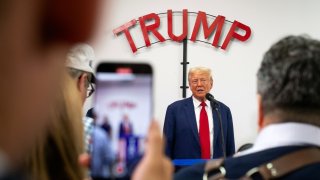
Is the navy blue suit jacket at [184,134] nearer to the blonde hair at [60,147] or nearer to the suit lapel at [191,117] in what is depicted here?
the suit lapel at [191,117]

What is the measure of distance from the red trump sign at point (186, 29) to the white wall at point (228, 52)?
0.05 m

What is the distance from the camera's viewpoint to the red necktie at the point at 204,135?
350 centimetres

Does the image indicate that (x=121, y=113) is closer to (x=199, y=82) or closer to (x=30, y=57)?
(x=30, y=57)

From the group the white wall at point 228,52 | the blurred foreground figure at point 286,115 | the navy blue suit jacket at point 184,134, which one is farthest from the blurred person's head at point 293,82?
the white wall at point 228,52

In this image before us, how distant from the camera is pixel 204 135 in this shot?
3541 mm

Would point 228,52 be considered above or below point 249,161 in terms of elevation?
above

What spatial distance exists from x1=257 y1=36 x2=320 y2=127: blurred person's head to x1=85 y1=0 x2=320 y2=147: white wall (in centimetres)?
344

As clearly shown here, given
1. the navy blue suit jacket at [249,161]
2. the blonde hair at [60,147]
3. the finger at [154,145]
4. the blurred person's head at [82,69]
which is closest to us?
the finger at [154,145]

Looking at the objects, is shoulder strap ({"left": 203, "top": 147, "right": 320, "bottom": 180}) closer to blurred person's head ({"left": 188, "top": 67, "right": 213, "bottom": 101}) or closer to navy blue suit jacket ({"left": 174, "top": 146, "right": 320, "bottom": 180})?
navy blue suit jacket ({"left": 174, "top": 146, "right": 320, "bottom": 180})

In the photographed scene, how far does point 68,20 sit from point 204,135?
3.24 metres

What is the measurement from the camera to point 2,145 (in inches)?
13.2

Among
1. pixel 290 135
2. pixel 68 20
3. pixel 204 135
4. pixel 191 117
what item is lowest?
pixel 204 135

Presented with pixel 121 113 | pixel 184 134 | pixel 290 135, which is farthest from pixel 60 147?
pixel 184 134

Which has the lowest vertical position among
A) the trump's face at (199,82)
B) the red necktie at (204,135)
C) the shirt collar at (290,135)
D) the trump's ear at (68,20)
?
the red necktie at (204,135)
